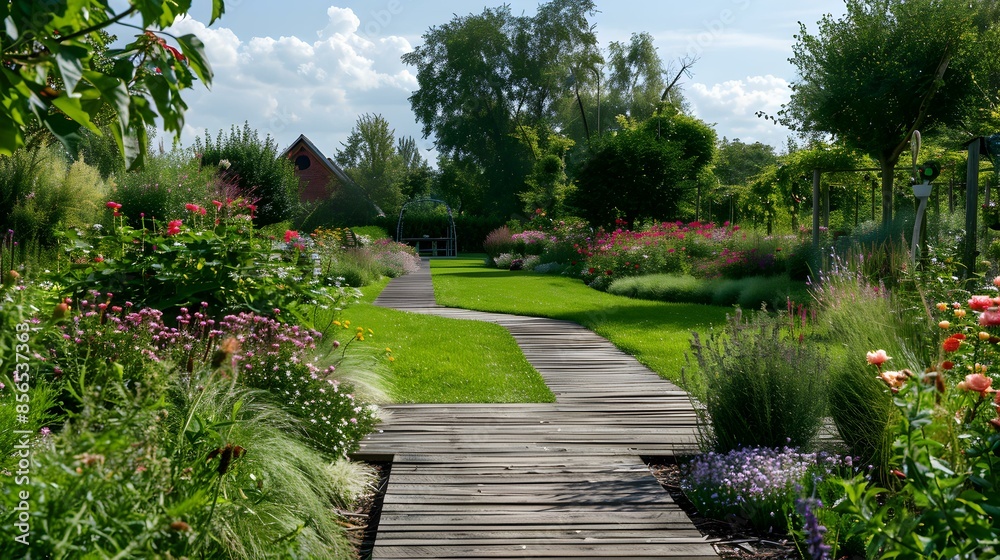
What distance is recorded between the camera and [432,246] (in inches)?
1334

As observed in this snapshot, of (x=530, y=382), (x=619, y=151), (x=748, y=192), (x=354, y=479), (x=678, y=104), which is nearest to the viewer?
(x=354, y=479)

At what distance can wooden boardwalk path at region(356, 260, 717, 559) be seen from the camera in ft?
10.6

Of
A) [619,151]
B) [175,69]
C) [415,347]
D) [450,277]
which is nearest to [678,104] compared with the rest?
[619,151]

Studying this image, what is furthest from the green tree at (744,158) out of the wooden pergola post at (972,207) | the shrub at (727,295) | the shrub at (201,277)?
the shrub at (201,277)

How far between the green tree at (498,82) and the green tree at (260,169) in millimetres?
15960

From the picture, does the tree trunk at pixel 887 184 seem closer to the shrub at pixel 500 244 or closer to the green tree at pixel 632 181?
the green tree at pixel 632 181

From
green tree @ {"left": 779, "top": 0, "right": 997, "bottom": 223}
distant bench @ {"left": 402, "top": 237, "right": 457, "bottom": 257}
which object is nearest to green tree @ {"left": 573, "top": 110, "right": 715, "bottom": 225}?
green tree @ {"left": 779, "top": 0, "right": 997, "bottom": 223}

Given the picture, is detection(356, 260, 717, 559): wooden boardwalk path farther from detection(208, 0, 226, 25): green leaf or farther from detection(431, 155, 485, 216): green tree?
detection(431, 155, 485, 216): green tree

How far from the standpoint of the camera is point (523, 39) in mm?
42625

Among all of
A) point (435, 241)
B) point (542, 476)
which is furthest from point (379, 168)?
point (542, 476)

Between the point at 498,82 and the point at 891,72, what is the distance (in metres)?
29.1

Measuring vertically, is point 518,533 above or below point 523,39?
below

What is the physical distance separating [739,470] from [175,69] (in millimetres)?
3063

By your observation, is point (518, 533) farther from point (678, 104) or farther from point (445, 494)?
point (678, 104)
